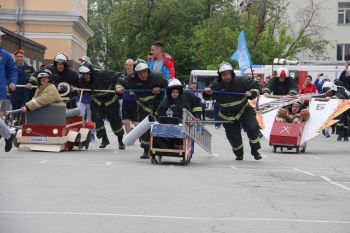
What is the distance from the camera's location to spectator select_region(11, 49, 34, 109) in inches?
846

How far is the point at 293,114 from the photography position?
20344mm

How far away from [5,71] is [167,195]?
6.95 metres

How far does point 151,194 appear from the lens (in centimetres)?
1126

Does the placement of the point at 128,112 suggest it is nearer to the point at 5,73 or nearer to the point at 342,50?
the point at 5,73

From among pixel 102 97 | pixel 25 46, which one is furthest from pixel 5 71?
pixel 25 46

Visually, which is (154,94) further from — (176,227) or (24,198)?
(176,227)

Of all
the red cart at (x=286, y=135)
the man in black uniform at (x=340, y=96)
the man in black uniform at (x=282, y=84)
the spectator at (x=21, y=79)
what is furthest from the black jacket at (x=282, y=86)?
the spectator at (x=21, y=79)

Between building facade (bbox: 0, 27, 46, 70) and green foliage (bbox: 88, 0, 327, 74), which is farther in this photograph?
green foliage (bbox: 88, 0, 327, 74)

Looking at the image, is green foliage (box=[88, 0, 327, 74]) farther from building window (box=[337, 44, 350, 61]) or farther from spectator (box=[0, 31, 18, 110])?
spectator (box=[0, 31, 18, 110])

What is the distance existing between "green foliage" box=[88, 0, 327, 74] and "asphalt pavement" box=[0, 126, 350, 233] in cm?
3682

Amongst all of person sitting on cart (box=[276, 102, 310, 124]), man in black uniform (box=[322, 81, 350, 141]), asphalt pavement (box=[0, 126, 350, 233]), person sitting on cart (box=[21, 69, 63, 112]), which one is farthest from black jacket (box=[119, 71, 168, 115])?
man in black uniform (box=[322, 81, 350, 141])

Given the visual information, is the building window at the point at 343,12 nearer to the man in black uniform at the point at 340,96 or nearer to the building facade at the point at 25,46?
the building facade at the point at 25,46

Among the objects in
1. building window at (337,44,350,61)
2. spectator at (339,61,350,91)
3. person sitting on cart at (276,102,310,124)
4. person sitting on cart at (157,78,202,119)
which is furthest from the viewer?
building window at (337,44,350,61)

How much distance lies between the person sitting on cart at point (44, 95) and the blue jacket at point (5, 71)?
487 mm
